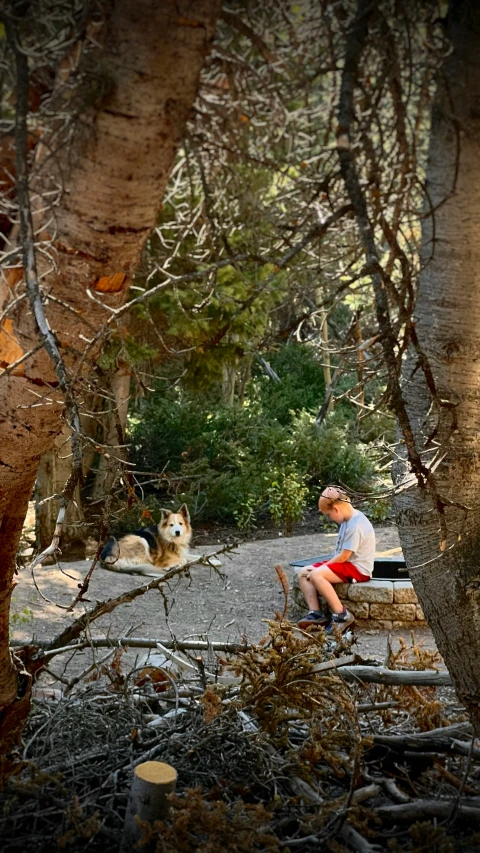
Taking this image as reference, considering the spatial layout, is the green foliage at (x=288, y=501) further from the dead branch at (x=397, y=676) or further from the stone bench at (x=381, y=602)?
the dead branch at (x=397, y=676)

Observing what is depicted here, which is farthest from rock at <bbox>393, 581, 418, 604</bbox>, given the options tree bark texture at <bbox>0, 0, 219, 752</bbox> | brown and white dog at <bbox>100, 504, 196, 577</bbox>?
tree bark texture at <bbox>0, 0, 219, 752</bbox>

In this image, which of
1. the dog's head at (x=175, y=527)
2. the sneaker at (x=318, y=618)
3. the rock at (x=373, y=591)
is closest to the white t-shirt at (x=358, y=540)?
the rock at (x=373, y=591)

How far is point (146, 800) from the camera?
113 inches

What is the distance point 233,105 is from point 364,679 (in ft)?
9.84

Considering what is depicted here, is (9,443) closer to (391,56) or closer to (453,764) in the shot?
(391,56)

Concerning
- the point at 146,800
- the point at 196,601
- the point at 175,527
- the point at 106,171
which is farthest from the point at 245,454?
the point at 106,171

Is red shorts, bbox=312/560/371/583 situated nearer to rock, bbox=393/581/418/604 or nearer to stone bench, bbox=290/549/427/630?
stone bench, bbox=290/549/427/630

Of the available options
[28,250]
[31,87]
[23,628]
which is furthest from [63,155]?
[23,628]

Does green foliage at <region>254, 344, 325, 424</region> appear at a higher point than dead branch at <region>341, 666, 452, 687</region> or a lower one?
higher

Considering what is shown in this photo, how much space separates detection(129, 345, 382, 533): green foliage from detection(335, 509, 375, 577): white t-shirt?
461cm

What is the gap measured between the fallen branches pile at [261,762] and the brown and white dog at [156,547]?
18.7ft

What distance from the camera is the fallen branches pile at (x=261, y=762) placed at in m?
2.91

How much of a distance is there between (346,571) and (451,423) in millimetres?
4332

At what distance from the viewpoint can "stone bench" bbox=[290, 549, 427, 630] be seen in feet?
25.4
